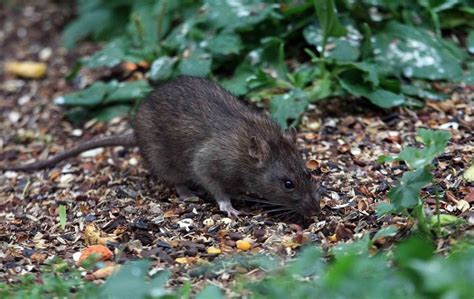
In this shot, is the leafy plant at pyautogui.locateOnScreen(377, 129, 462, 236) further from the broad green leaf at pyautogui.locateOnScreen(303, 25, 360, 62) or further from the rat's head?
the broad green leaf at pyautogui.locateOnScreen(303, 25, 360, 62)

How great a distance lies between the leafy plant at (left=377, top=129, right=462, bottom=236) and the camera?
5180 millimetres

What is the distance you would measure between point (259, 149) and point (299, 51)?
234 cm

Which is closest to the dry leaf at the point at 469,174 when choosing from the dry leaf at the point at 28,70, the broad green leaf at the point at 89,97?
the broad green leaf at the point at 89,97

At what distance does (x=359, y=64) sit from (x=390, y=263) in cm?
299

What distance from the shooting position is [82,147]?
792 cm

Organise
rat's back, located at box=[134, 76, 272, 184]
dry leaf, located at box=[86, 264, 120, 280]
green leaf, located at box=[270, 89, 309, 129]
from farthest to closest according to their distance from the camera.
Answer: green leaf, located at box=[270, 89, 309, 129], rat's back, located at box=[134, 76, 272, 184], dry leaf, located at box=[86, 264, 120, 280]

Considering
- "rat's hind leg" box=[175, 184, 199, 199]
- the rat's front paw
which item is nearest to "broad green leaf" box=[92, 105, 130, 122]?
"rat's hind leg" box=[175, 184, 199, 199]

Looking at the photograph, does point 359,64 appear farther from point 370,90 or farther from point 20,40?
point 20,40

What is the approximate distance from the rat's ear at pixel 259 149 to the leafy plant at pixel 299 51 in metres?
1.06

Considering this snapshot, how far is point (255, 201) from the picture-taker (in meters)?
6.95

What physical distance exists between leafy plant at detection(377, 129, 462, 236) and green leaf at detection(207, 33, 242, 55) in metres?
3.07

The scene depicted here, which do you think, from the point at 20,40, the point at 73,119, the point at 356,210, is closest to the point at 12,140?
the point at 73,119

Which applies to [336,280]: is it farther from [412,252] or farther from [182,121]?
[182,121]

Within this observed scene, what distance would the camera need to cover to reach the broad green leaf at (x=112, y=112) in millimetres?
8812
